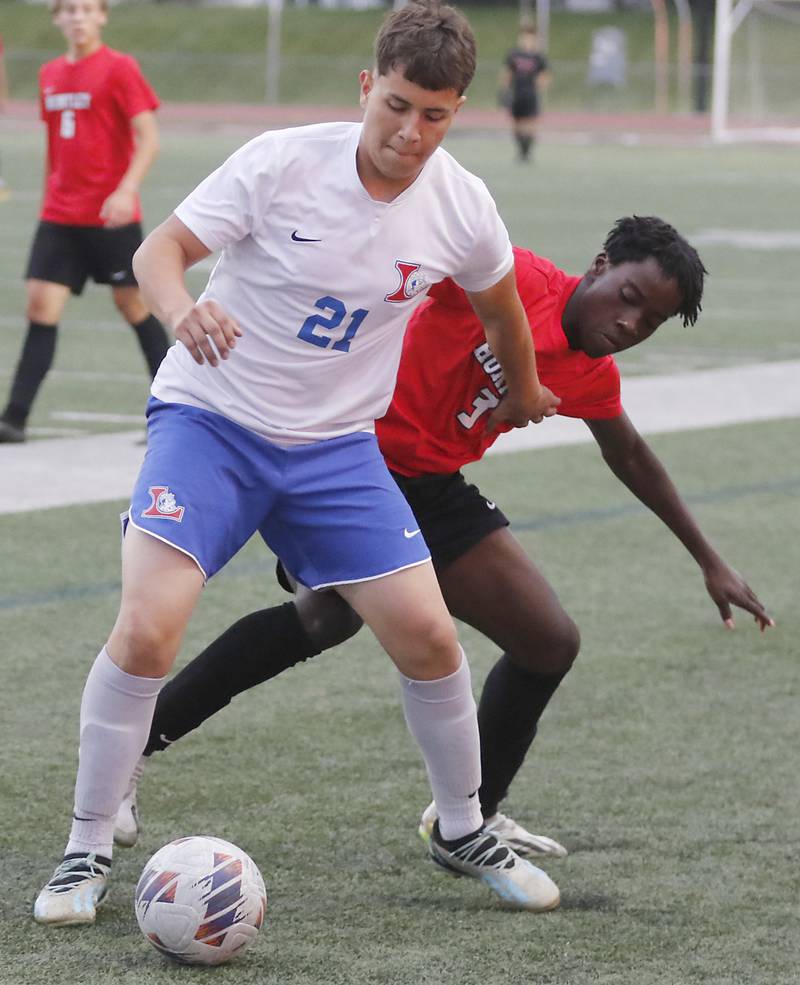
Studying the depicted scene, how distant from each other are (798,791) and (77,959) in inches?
78.8

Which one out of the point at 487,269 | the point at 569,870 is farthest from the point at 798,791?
the point at 487,269

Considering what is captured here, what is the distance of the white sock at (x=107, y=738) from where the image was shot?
12.2 ft

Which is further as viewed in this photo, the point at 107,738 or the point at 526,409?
the point at 526,409

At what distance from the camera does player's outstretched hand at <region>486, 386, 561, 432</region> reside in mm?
4082

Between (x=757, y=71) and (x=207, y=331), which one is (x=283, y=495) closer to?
(x=207, y=331)

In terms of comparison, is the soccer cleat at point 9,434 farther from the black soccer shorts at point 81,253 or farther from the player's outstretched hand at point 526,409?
the player's outstretched hand at point 526,409

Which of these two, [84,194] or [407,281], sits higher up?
[407,281]

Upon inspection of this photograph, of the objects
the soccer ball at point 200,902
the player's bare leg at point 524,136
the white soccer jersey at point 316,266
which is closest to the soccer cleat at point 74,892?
the soccer ball at point 200,902

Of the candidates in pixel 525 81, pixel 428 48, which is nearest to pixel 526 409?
pixel 428 48

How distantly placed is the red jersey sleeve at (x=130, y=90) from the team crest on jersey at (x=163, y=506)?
221 inches

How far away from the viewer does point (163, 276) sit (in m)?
3.65

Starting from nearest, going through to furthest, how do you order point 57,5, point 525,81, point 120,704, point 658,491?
point 120,704 < point 658,491 < point 57,5 < point 525,81

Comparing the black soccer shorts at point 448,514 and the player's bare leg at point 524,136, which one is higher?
the black soccer shorts at point 448,514

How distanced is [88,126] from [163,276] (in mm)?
5722
